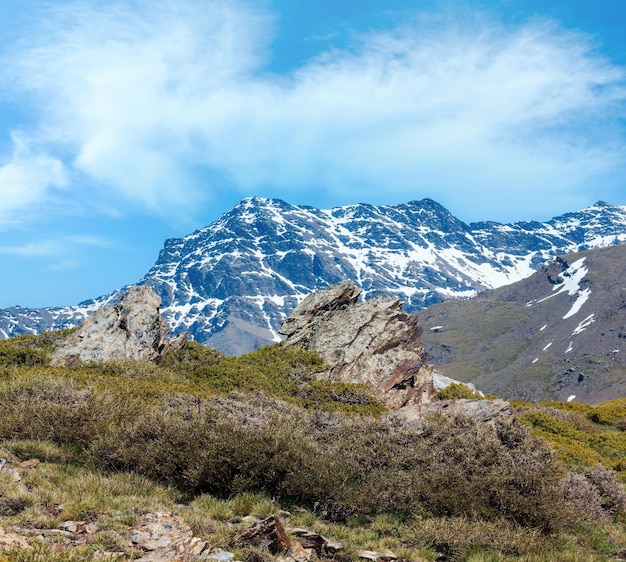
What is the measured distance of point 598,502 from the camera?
13914mm

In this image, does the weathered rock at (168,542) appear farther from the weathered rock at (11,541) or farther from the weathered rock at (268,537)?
the weathered rock at (11,541)

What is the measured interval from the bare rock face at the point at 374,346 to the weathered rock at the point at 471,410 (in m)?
5.77

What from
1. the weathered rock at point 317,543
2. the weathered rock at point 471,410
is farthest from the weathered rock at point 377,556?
the weathered rock at point 471,410

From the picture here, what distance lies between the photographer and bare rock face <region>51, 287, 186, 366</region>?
968 inches

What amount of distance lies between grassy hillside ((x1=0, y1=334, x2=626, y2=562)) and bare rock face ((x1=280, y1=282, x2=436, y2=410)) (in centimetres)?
952

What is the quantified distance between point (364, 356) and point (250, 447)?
15643mm

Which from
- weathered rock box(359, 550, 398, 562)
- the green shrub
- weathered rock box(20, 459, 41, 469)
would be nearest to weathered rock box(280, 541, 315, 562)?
weathered rock box(359, 550, 398, 562)

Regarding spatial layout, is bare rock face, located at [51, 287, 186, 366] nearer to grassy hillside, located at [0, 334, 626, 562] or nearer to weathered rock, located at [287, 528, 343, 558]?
grassy hillside, located at [0, 334, 626, 562]

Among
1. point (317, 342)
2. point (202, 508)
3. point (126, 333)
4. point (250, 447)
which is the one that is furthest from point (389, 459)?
point (126, 333)

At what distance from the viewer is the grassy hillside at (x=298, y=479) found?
374 inches

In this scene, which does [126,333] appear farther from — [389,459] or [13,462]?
[389,459]

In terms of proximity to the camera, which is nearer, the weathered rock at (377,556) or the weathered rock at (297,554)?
the weathered rock at (297,554)

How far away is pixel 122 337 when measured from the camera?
26188 mm

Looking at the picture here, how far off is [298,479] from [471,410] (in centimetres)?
871
